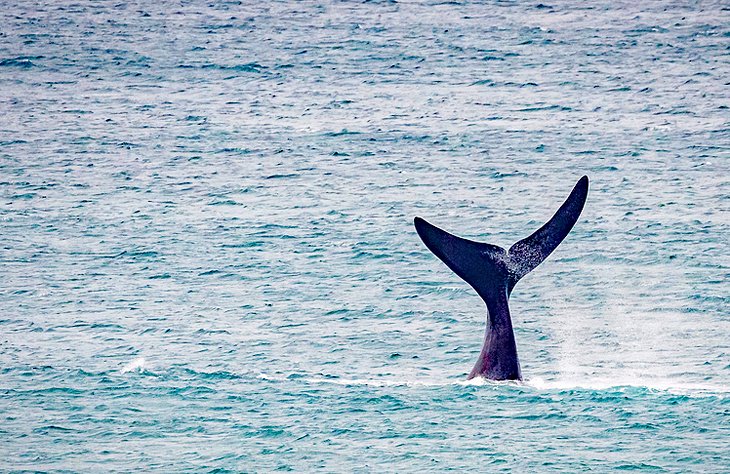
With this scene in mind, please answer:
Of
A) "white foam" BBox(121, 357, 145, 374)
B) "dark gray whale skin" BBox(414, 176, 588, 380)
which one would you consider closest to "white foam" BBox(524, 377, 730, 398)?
"dark gray whale skin" BBox(414, 176, 588, 380)

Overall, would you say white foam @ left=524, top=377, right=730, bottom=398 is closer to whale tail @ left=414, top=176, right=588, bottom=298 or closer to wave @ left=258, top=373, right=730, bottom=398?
wave @ left=258, top=373, right=730, bottom=398

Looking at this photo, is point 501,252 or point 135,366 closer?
point 501,252

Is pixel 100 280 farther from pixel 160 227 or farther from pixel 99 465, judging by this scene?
pixel 99 465

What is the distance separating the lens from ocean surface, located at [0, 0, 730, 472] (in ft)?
88.5

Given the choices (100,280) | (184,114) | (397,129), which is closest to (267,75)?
(184,114)

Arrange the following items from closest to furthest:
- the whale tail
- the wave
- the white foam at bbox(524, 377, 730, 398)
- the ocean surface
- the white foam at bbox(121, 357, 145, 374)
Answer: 1. the whale tail
2. the ocean surface
3. the wave
4. the white foam at bbox(524, 377, 730, 398)
5. the white foam at bbox(121, 357, 145, 374)

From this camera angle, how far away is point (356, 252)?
43.6 meters

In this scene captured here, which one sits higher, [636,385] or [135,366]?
[135,366]

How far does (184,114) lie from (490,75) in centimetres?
1970

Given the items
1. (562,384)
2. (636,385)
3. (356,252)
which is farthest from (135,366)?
(356,252)

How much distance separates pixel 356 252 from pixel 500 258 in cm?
1923

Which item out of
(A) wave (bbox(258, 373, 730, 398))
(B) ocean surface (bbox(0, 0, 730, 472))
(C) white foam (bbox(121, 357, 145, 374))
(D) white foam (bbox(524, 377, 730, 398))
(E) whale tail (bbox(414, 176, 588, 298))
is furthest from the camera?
(C) white foam (bbox(121, 357, 145, 374))

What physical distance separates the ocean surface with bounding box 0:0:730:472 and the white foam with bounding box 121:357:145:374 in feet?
0.74

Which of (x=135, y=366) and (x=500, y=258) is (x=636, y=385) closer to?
(x=500, y=258)
